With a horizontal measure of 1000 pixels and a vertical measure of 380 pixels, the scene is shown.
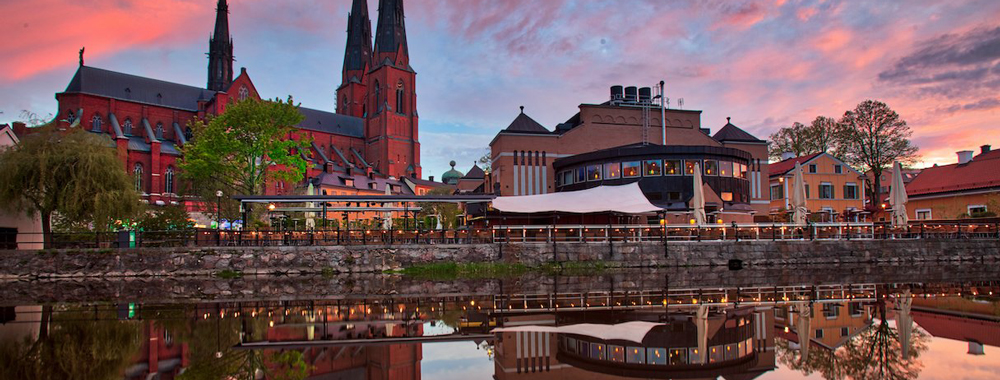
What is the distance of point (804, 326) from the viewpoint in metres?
11.0

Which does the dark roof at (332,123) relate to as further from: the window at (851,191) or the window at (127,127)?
the window at (851,191)

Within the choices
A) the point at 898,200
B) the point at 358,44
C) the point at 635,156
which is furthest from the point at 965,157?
the point at 358,44

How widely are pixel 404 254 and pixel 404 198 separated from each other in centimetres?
326

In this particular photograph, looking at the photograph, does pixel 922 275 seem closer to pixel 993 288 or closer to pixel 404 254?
pixel 993 288

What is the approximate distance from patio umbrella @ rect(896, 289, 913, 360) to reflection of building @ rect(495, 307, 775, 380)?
179cm

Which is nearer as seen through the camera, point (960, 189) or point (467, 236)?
point (467, 236)

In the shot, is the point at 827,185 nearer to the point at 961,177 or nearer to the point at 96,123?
the point at 961,177

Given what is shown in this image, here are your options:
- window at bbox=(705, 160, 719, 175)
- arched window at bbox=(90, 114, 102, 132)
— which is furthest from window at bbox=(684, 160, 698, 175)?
arched window at bbox=(90, 114, 102, 132)

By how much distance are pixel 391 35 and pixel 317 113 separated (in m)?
17.4

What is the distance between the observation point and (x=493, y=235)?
93.5 feet

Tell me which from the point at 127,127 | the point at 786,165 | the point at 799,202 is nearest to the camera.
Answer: the point at 799,202

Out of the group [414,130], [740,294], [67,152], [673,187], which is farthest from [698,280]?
[414,130]

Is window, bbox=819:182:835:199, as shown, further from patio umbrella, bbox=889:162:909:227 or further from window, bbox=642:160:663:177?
window, bbox=642:160:663:177

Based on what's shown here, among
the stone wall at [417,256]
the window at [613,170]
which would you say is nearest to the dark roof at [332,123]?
the window at [613,170]
